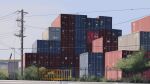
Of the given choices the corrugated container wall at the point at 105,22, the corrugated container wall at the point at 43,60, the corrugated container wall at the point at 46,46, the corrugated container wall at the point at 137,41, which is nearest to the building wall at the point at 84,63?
the corrugated container wall at the point at 43,60

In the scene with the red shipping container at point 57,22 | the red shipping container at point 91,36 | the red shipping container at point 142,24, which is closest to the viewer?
the red shipping container at point 142,24

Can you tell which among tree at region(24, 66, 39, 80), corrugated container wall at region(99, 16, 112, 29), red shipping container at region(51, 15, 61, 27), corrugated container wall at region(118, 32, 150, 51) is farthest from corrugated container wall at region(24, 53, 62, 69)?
tree at region(24, 66, 39, 80)

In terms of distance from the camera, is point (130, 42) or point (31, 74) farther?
point (130, 42)

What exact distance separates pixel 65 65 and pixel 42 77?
1996 centimetres

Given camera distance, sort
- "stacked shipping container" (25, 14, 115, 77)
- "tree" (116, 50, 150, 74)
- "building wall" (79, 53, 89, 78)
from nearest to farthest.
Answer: "tree" (116, 50, 150, 74) < "building wall" (79, 53, 89, 78) < "stacked shipping container" (25, 14, 115, 77)

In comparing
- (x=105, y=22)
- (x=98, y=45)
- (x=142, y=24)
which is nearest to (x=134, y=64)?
(x=98, y=45)

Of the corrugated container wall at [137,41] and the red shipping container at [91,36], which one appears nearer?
the corrugated container wall at [137,41]

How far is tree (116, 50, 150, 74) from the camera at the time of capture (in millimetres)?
45281

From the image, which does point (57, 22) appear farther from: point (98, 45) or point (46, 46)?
point (98, 45)

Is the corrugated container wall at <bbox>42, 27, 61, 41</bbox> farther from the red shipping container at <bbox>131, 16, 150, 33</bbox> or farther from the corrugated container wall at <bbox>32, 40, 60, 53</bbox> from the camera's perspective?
the red shipping container at <bbox>131, 16, 150, 33</bbox>

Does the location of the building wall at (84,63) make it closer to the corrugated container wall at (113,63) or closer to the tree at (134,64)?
the corrugated container wall at (113,63)

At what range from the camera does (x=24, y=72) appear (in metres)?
43.5

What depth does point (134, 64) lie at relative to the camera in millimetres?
45281

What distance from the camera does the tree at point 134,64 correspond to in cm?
4528
